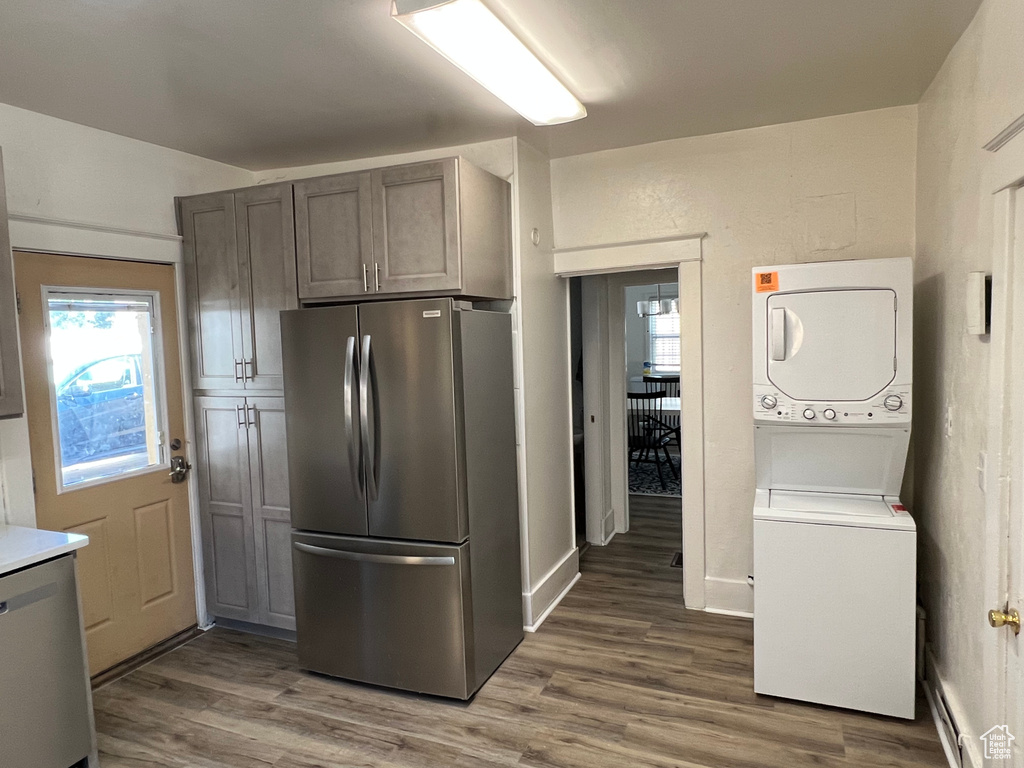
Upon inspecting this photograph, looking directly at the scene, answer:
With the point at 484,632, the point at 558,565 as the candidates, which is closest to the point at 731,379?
the point at 558,565

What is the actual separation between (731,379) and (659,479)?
3479 millimetres

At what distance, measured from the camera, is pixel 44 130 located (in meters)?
2.71

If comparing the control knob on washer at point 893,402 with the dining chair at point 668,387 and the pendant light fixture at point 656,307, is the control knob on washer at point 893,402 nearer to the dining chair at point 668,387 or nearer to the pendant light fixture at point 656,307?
the dining chair at point 668,387

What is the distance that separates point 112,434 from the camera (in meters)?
3.06

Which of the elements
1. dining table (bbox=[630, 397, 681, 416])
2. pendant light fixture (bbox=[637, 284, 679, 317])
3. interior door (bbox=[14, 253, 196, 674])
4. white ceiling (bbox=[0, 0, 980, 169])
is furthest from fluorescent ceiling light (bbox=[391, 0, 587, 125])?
pendant light fixture (bbox=[637, 284, 679, 317])

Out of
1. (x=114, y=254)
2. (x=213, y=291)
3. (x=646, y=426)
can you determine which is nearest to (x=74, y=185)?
(x=114, y=254)

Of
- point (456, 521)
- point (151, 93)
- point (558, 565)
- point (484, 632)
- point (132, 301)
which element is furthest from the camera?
point (558, 565)

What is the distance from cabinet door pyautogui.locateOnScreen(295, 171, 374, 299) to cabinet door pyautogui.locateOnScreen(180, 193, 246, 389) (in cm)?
44

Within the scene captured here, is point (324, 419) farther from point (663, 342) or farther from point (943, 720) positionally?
point (663, 342)

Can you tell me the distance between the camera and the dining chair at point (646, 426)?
698cm

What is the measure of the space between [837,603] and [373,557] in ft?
6.15

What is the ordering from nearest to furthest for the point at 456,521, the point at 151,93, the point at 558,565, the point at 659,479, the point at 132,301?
the point at 151,93, the point at 456,521, the point at 132,301, the point at 558,565, the point at 659,479

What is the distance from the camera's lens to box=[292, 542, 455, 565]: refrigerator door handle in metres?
Result: 2.68

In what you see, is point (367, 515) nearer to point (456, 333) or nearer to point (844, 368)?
point (456, 333)
